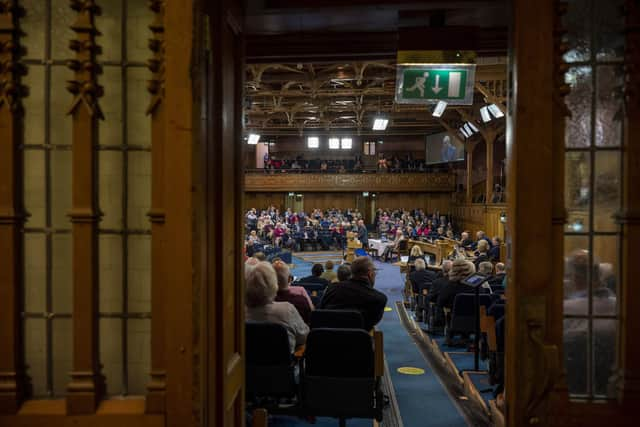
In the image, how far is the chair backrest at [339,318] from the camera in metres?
3.64

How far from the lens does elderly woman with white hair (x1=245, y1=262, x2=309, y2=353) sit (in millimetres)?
3324

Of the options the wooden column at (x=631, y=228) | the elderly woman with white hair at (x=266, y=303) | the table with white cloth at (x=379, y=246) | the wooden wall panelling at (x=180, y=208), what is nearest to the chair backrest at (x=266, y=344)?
the elderly woman with white hair at (x=266, y=303)

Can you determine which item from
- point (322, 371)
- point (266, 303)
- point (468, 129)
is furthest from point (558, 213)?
point (468, 129)

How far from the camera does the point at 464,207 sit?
21297mm

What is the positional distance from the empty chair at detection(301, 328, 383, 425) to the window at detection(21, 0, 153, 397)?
137cm

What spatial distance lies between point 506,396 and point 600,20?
1462mm

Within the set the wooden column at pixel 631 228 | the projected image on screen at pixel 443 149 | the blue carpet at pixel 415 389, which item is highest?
the projected image on screen at pixel 443 149

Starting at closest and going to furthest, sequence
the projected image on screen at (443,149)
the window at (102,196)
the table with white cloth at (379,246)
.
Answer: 1. the window at (102,196)
2. the table with white cloth at (379,246)
3. the projected image on screen at (443,149)

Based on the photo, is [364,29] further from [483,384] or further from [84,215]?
[483,384]

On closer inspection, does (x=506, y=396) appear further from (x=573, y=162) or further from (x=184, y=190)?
(x=184, y=190)

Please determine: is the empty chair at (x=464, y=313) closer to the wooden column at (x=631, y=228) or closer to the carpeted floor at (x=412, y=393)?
the carpeted floor at (x=412, y=393)

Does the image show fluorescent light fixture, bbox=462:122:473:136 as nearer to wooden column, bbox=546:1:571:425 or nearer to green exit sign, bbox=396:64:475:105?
green exit sign, bbox=396:64:475:105

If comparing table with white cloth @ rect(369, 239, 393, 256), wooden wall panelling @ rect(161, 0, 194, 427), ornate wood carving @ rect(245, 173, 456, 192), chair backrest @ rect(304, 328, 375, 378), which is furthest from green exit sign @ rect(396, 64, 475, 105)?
ornate wood carving @ rect(245, 173, 456, 192)

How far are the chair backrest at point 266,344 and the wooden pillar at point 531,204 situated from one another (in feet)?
5.96
